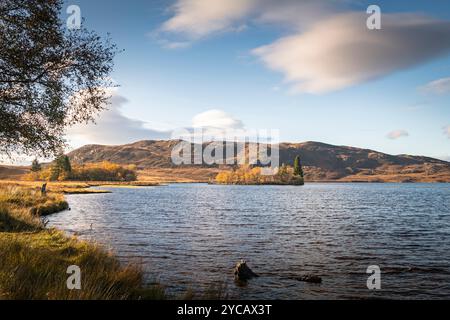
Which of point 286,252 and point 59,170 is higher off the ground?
point 59,170

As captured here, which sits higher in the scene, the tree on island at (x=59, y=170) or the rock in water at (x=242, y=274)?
the tree on island at (x=59, y=170)

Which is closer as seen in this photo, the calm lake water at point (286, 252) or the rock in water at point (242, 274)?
the calm lake water at point (286, 252)

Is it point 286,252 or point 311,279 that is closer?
point 311,279

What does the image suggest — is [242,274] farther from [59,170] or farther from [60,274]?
[59,170]

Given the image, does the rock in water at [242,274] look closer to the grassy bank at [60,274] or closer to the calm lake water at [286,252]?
the calm lake water at [286,252]

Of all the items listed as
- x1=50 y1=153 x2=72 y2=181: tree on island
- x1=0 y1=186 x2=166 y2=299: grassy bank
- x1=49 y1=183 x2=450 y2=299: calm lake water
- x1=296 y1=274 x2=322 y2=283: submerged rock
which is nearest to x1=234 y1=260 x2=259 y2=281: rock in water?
x1=49 y1=183 x2=450 y2=299: calm lake water

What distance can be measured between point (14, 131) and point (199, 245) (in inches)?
720

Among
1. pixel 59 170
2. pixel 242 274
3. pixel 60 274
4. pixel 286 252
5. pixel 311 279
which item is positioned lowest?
pixel 286 252

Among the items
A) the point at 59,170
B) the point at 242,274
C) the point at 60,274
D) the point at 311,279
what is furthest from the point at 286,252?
the point at 59,170

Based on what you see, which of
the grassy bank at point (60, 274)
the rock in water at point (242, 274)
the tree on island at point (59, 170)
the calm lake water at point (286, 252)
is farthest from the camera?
the tree on island at point (59, 170)

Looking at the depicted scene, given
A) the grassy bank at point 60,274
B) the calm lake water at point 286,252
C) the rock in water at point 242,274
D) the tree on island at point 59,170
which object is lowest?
the calm lake water at point 286,252

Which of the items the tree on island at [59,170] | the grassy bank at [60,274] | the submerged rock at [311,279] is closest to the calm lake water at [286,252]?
the submerged rock at [311,279]

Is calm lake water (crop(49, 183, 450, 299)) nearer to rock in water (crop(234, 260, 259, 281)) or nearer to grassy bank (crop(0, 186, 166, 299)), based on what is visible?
rock in water (crop(234, 260, 259, 281))

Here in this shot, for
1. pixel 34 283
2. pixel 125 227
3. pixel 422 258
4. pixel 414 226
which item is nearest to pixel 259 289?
pixel 34 283
